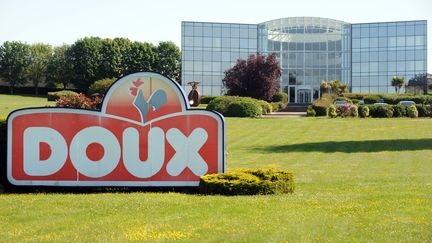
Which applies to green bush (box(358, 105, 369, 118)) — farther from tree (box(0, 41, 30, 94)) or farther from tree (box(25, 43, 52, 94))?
tree (box(0, 41, 30, 94))

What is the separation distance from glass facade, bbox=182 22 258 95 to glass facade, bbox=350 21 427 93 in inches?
588

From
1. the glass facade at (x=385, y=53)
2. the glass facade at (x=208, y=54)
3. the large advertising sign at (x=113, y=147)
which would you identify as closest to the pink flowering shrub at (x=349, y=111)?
the large advertising sign at (x=113, y=147)

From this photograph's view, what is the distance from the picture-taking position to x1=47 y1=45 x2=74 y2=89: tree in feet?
294

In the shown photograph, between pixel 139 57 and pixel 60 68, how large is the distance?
12078 mm

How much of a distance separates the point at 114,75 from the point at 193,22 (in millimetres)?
18679

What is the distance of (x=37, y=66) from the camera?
91.7 m

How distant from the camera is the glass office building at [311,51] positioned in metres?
75.8

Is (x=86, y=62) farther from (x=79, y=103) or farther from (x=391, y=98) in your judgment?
(x=79, y=103)

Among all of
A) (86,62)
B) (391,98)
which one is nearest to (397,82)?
(391,98)

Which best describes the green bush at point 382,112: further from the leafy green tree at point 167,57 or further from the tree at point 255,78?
the leafy green tree at point 167,57

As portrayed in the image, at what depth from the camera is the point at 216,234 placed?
7.75m

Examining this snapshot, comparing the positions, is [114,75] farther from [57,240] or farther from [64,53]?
[57,240]

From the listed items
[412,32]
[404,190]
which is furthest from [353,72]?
[404,190]

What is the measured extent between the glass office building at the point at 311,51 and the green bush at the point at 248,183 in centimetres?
6547
